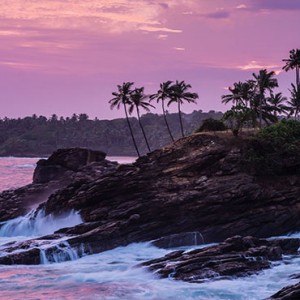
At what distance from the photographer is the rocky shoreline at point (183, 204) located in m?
41.2

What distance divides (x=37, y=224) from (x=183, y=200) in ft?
51.5

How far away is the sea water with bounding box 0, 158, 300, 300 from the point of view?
93.0 feet

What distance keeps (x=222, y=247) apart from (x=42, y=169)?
4949cm

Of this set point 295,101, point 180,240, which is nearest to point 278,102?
point 295,101

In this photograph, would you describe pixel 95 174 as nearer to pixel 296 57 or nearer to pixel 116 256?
pixel 116 256

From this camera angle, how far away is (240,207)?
151 feet

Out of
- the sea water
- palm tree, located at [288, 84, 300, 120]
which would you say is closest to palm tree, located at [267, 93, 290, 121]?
palm tree, located at [288, 84, 300, 120]

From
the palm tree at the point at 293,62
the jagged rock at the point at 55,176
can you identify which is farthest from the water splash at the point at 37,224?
the palm tree at the point at 293,62

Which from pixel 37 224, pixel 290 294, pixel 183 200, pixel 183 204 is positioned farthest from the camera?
pixel 37 224

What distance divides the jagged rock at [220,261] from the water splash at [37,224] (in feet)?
53.3

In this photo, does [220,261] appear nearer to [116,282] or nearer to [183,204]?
[116,282]

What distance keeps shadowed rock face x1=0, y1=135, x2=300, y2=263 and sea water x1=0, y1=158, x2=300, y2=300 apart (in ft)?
10.6

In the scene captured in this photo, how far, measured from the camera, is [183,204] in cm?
4544

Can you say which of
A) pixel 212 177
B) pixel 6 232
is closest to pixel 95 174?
pixel 6 232
